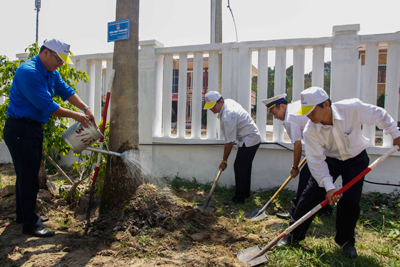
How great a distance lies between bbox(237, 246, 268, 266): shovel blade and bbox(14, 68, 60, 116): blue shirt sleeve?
240 cm

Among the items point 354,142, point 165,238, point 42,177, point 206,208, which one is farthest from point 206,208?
point 42,177

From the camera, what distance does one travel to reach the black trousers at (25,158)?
325cm

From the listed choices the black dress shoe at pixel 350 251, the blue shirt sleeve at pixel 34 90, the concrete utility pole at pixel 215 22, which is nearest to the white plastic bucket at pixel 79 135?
the blue shirt sleeve at pixel 34 90

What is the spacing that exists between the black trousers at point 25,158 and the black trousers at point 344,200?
9.21 feet

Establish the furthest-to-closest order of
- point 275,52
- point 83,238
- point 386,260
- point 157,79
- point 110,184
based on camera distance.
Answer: point 157,79
point 275,52
point 110,184
point 83,238
point 386,260

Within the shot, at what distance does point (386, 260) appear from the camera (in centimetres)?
295

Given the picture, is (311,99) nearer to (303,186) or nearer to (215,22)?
(303,186)

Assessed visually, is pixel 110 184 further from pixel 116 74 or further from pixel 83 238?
pixel 116 74

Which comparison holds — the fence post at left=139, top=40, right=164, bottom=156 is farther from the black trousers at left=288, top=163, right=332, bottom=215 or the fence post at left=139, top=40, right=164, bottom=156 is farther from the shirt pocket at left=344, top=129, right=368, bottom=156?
the shirt pocket at left=344, top=129, right=368, bottom=156

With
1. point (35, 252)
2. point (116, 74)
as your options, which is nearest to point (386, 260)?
point (35, 252)

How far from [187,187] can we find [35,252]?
2.92m

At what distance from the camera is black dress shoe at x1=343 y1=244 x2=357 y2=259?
9.64ft

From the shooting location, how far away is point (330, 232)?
11.9 feet

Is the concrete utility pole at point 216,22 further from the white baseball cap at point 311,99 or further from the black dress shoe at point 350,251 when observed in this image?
the black dress shoe at point 350,251
